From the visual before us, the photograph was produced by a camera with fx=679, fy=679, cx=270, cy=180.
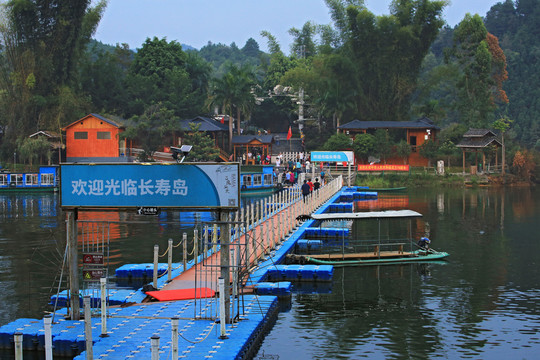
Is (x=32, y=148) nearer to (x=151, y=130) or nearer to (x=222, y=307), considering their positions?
(x=151, y=130)

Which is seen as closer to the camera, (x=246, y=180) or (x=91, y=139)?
(x=246, y=180)

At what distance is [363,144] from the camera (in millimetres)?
82375

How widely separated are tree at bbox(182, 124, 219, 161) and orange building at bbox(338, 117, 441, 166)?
18.8 m

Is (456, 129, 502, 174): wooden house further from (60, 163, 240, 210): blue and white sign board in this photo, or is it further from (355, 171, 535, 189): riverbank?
(60, 163, 240, 210): blue and white sign board

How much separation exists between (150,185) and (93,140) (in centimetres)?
6458

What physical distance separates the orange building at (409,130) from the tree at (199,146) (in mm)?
18839

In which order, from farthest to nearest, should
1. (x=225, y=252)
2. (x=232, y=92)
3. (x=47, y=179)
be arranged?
(x=232, y=92) → (x=47, y=179) → (x=225, y=252)

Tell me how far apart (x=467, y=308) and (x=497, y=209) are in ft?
107

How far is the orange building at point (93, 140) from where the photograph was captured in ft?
259

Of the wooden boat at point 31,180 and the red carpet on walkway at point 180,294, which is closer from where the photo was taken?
the red carpet on walkway at point 180,294

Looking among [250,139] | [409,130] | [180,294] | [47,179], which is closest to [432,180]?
[409,130]

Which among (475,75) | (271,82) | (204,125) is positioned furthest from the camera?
(271,82)

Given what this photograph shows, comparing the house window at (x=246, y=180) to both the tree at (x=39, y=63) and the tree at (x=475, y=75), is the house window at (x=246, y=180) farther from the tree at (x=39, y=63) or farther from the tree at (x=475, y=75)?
the tree at (x=475, y=75)

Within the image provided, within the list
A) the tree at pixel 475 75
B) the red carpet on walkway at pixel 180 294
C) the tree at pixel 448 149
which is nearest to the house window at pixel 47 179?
the tree at pixel 448 149
